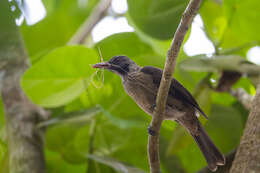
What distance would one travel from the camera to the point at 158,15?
104 cm

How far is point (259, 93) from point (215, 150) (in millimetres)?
380

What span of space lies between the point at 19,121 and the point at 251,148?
1.34m

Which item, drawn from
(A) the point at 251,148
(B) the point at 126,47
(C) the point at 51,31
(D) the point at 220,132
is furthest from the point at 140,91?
(C) the point at 51,31

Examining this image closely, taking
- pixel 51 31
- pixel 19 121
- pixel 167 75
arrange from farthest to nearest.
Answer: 1. pixel 51 31
2. pixel 19 121
3. pixel 167 75

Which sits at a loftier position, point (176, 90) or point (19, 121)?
point (176, 90)

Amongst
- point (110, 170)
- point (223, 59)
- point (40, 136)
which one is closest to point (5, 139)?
point (40, 136)

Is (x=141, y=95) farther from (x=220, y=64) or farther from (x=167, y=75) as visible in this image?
(x=167, y=75)

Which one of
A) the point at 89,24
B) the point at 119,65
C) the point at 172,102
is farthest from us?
the point at 89,24

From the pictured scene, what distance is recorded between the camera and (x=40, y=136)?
213 cm

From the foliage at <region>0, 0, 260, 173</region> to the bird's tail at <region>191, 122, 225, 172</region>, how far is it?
0.38 ft

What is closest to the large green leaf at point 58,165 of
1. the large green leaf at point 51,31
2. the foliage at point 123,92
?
the foliage at point 123,92

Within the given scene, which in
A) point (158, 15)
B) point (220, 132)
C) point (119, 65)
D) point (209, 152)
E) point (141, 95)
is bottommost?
point (220, 132)

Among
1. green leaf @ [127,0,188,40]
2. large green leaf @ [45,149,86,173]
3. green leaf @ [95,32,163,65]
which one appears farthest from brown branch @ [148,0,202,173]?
large green leaf @ [45,149,86,173]

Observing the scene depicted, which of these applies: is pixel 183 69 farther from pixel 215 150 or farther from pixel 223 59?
pixel 215 150
